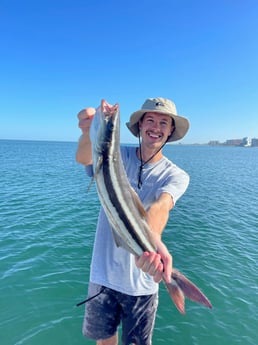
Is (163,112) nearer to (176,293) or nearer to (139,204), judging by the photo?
(139,204)

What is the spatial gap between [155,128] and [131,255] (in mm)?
2088

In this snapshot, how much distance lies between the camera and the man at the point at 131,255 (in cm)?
406

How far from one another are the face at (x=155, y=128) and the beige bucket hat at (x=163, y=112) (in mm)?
131

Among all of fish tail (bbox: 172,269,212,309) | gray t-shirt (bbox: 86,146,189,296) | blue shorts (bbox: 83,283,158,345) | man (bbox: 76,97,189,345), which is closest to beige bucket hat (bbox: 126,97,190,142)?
man (bbox: 76,97,189,345)

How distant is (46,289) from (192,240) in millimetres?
8127

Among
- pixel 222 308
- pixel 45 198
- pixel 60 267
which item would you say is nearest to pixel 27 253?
pixel 60 267

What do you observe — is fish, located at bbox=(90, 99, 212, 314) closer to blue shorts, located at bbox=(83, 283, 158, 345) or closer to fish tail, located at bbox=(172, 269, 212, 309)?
fish tail, located at bbox=(172, 269, 212, 309)

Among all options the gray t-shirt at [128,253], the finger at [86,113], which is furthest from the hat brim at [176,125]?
the finger at [86,113]

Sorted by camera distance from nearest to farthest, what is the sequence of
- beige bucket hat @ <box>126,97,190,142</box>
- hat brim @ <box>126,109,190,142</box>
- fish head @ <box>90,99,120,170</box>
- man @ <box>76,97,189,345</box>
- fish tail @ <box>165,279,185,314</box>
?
fish head @ <box>90,99,120,170</box> < fish tail @ <box>165,279,185,314</box> < man @ <box>76,97,189,345</box> < beige bucket hat @ <box>126,97,190,142</box> < hat brim @ <box>126,109,190,142</box>

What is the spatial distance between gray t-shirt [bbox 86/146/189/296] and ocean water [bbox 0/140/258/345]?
379 cm

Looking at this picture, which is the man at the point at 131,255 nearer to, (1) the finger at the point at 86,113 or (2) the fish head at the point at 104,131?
(1) the finger at the point at 86,113

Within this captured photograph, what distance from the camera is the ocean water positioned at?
731 cm

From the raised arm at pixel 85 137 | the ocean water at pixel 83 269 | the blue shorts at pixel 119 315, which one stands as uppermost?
the raised arm at pixel 85 137

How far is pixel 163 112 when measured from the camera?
13.9 ft
